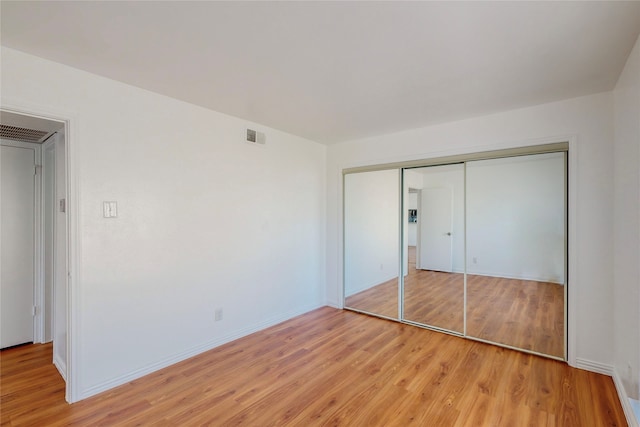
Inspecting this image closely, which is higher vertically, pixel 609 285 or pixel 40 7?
pixel 40 7

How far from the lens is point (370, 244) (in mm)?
4539

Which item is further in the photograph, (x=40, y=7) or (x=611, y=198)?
(x=611, y=198)

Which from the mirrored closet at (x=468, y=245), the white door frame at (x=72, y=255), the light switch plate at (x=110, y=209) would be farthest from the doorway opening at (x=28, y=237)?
the mirrored closet at (x=468, y=245)

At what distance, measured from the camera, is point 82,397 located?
7.29ft

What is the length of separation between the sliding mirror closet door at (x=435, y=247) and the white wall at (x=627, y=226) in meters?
1.31

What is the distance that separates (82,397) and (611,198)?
4541 millimetres

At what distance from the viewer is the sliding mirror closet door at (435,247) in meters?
3.55

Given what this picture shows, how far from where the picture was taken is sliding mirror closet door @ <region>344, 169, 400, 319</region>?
4.12 meters

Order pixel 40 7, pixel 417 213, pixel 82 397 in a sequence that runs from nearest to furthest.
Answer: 1. pixel 40 7
2. pixel 82 397
3. pixel 417 213

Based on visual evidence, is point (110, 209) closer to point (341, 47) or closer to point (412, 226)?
point (341, 47)

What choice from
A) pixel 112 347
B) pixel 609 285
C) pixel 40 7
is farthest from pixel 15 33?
pixel 609 285

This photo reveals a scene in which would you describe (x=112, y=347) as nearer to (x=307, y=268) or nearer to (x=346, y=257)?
(x=307, y=268)

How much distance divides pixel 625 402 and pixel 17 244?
5.59m

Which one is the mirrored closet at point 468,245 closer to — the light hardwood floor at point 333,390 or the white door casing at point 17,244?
the light hardwood floor at point 333,390
